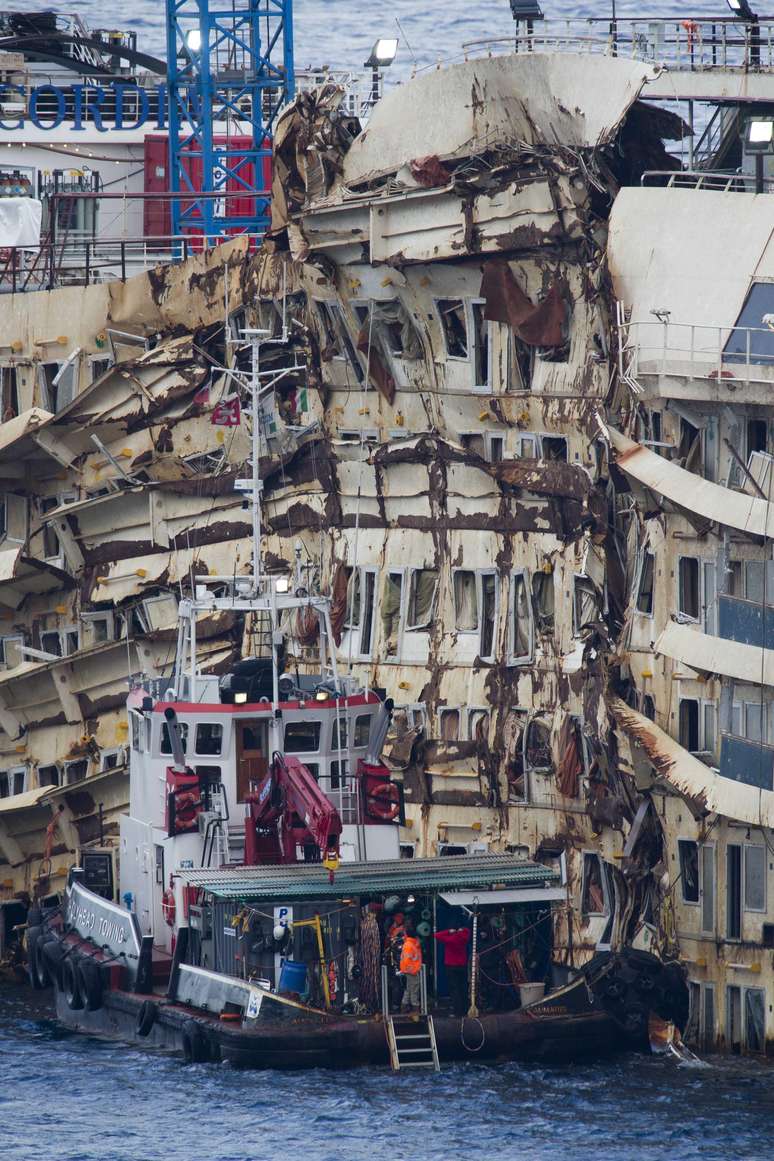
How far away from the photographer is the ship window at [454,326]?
71.8 meters

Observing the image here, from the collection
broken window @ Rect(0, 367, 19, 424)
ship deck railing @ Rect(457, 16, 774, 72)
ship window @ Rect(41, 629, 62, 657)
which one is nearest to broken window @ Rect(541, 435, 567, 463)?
ship deck railing @ Rect(457, 16, 774, 72)

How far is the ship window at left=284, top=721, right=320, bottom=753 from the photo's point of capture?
66.1 meters

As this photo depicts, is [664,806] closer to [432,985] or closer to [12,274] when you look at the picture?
[432,985]

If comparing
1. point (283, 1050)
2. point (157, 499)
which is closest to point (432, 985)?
point (283, 1050)

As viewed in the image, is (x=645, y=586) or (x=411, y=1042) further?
(x=645, y=586)

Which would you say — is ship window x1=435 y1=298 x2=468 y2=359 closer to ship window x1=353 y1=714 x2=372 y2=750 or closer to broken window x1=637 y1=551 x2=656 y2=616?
broken window x1=637 y1=551 x2=656 y2=616

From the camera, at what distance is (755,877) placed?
Result: 2483 inches

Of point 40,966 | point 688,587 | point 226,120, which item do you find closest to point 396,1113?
point 688,587

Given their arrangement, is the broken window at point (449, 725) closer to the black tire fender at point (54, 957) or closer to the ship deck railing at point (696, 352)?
the black tire fender at point (54, 957)

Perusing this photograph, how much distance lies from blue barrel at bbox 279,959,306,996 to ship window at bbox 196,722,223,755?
22.6 ft

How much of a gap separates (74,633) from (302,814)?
19740mm

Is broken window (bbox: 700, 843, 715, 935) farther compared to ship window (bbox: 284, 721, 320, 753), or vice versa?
ship window (bbox: 284, 721, 320, 753)

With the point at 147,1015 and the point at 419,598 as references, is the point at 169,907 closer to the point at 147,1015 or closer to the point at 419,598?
the point at 147,1015

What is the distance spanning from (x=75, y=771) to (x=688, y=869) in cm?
2131
